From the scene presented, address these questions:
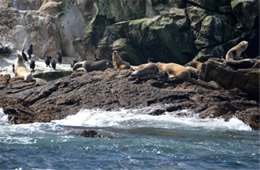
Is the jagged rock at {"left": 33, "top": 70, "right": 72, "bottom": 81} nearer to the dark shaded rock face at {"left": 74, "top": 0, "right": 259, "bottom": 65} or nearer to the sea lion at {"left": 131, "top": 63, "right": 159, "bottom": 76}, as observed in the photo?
the dark shaded rock face at {"left": 74, "top": 0, "right": 259, "bottom": 65}

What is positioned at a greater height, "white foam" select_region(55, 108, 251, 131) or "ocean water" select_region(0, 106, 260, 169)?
"ocean water" select_region(0, 106, 260, 169)

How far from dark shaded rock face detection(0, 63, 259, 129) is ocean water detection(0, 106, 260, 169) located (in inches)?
15.0

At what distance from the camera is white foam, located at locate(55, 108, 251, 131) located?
14283mm

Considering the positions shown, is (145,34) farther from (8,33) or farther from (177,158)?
(177,158)

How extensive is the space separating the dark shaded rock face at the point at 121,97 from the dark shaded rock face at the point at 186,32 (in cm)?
891

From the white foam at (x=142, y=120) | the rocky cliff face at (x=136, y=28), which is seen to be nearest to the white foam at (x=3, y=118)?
the white foam at (x=142, y=120)

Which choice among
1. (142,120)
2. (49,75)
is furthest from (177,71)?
(49,75)

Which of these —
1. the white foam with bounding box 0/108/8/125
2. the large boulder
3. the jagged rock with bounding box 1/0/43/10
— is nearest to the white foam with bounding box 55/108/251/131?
the white foam with bounding box 0/108/8/125

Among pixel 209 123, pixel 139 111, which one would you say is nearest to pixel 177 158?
pixel 209 123

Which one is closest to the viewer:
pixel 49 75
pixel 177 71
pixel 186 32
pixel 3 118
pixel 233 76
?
pixel 3 118

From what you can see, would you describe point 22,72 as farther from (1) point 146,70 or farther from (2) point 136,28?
(2) point 136,28

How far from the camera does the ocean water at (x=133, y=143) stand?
9.25 meters

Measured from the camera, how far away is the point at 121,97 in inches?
650

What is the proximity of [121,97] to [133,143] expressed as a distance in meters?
5.39
